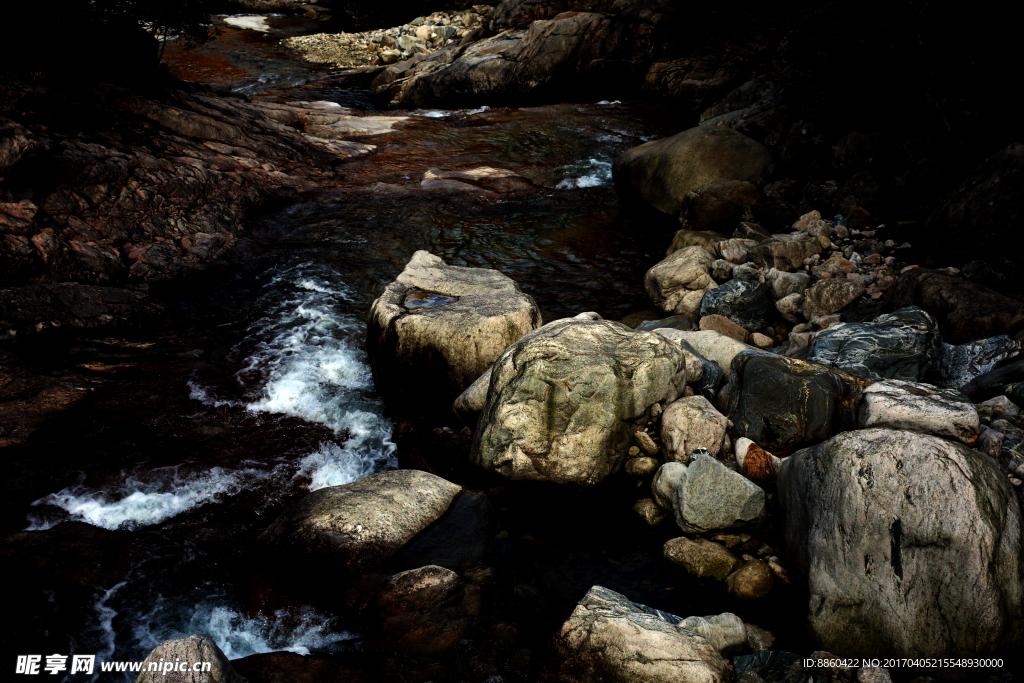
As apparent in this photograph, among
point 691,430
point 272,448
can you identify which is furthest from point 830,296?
point 272,448

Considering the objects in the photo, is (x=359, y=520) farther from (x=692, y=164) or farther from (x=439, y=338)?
(x=692, y=164)

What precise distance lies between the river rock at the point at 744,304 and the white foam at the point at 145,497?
5.18 meters

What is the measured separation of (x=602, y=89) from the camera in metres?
19.8

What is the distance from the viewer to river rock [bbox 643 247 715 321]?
7.96m

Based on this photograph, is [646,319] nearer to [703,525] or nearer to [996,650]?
[703,525]

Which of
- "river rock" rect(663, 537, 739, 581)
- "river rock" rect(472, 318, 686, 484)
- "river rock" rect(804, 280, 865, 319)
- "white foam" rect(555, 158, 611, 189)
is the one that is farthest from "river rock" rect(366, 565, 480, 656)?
"white foam" rect(555, 158, 611, 189)

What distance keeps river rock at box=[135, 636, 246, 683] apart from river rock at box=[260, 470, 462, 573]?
1.07 m

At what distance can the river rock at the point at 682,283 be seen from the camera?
26.1 ft

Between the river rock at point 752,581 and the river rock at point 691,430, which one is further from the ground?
the river rock at point 691,430

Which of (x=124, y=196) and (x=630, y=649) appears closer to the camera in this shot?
(x=630, y=649)

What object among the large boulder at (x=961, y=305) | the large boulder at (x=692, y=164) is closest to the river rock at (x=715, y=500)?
the large boulder at (x=961, y=305)

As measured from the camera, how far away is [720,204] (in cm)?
979

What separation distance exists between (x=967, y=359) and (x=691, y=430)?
2536mm

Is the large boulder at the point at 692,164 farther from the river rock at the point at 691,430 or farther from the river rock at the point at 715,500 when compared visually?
the river rock at the point at 715,500
